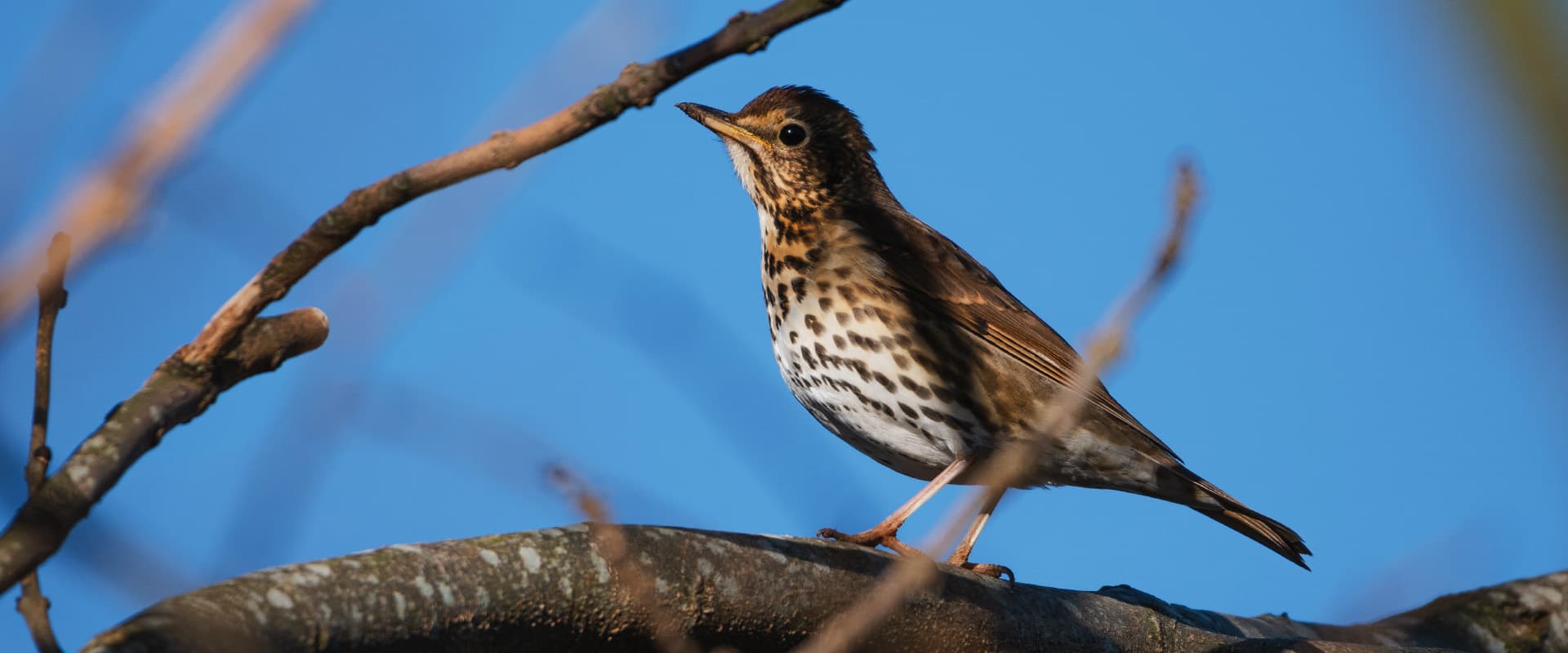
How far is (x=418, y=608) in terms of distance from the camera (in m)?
3.17

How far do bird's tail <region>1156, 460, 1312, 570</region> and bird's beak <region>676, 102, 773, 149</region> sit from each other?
2491mm

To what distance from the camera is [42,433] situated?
9.21 feet

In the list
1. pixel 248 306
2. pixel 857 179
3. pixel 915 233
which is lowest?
pixel 248 306

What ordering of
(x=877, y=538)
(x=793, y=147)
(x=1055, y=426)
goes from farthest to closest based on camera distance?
1. (x=793, y=147)
2. (x=877, y=538)
3. (x=1055, y=426)

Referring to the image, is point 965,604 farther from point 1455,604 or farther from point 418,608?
point 1455,604

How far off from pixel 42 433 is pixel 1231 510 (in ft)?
15.5

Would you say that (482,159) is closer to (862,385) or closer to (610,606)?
(610,606)

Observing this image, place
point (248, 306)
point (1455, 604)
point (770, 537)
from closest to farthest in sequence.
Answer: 1. point (248, 306)
2. point (770, 537)
3. point (1455, 604)

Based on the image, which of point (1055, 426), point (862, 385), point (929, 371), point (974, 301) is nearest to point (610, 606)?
point (1055, 426)

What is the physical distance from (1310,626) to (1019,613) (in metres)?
2.11

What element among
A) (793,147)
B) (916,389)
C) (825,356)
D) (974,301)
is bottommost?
(916,389)

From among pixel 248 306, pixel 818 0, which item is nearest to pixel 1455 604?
pixel 818 0

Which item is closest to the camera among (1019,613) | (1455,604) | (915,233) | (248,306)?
(248,306)

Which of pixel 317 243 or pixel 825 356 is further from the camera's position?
pixel 825 356
